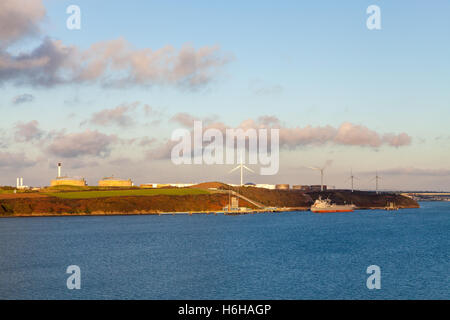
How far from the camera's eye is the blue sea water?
52.6 m

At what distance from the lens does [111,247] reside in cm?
9094

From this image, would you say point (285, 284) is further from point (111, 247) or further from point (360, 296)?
point (111, 247)

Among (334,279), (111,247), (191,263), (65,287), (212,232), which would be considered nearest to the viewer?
(65,287)

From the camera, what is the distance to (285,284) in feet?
185

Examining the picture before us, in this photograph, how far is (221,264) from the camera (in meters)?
70.9

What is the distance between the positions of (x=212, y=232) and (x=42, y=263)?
54649 millimetres

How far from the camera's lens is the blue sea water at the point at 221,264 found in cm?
5259
